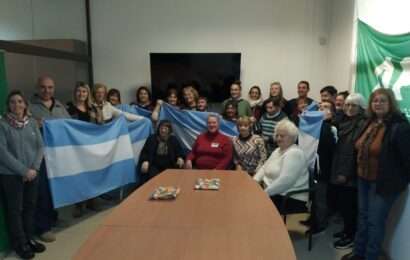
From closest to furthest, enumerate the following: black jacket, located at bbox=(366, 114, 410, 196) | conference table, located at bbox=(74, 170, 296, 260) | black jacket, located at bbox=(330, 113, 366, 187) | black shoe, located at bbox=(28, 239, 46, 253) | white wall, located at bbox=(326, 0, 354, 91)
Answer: conference table, located at bbox=(74, 170, 296, 260) → black jacket, located at bbox=(366, 114, 410, 196) → black jacket, located at bbox=(330, 113, 366, 187) → black shoe, located at bbox=(28, 239, 46, 253) → white wall, located at bbox=(326, 0, 354, 91)

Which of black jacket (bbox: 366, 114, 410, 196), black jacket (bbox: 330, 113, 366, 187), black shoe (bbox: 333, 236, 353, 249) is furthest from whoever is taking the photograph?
black shoe (bbox: 333, 236, 353, 249)

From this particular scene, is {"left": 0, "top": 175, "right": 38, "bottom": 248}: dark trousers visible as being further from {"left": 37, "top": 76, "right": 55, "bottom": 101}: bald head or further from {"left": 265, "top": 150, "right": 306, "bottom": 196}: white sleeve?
{"left": 265, "top": 150, "right": 306, "bottom": 196}: white sleeve

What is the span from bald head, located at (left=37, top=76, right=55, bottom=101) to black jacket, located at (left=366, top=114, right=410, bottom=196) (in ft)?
9.48

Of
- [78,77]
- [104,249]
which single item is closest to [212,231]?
[104,249]

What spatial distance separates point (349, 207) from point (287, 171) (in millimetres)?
871

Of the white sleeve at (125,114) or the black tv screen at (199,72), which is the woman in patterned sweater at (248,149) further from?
the black tv screen at (199,72)

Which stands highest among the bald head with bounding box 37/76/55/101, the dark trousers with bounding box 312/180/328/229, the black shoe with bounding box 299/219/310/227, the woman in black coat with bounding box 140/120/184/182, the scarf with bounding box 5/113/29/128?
the bald head with bounding box 37/76/55/101

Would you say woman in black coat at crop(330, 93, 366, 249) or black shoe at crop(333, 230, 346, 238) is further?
black shoe at crop(333, 230, 346, 238)

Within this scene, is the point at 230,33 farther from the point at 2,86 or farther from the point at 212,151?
the point at 2,86

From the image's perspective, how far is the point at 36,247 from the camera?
3.05 meters

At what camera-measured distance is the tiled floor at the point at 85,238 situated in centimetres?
298

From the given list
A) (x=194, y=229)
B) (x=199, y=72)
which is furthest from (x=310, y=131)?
(x=194, y=229)

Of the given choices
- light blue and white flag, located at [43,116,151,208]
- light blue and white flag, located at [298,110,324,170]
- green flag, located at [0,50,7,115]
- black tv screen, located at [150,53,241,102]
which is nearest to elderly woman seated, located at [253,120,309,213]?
light blue and white flag, located at [298,110,324,170]

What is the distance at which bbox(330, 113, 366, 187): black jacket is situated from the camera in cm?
289
